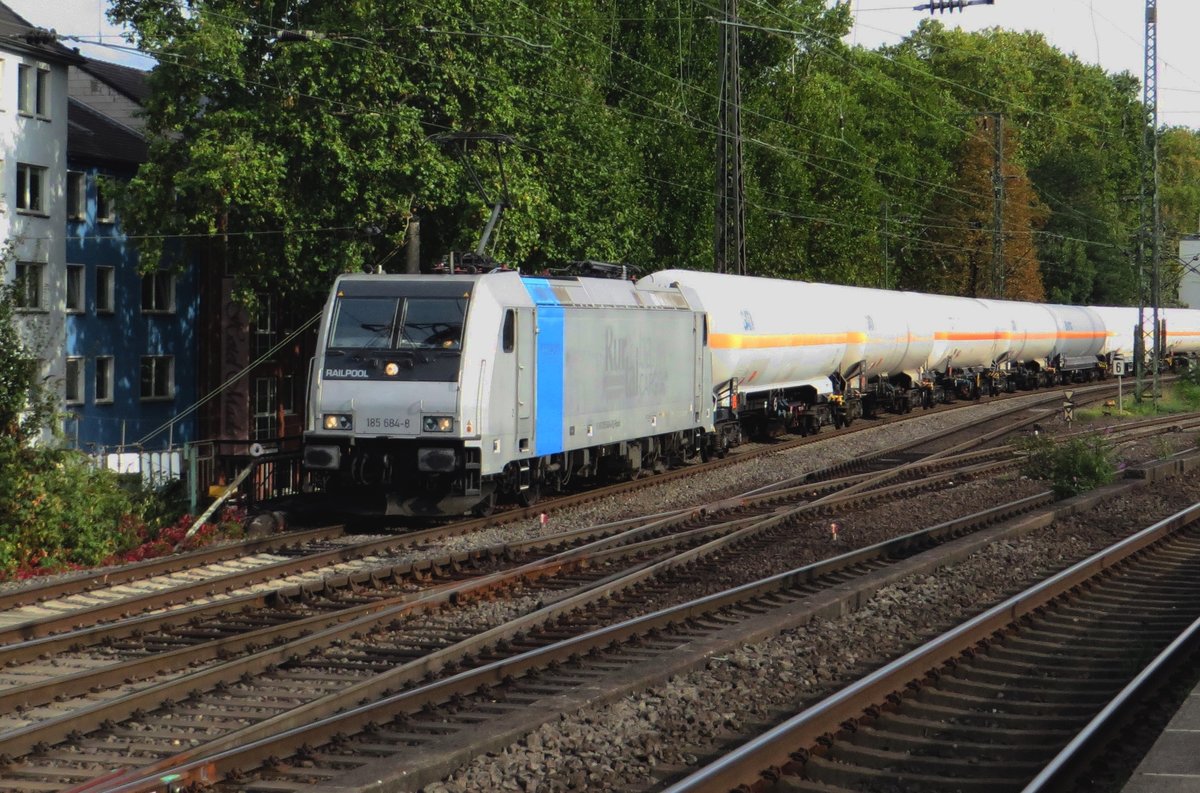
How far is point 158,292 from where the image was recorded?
41031mm

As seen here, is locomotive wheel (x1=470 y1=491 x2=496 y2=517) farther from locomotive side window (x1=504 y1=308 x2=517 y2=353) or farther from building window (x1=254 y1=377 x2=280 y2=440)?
building window (x1=254 y1=377 x2=280 y2=440)

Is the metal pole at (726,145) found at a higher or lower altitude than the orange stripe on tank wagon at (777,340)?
higher

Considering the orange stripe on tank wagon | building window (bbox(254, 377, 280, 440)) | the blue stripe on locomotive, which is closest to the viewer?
the blue stripe on locomotive

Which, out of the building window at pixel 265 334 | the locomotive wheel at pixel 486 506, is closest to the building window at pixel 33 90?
the building window at pixel 265 334

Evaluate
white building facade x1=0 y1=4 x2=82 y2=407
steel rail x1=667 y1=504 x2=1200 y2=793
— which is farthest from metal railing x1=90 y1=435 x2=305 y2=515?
white building facade x1=0 y1=4 x2=82 y2=407

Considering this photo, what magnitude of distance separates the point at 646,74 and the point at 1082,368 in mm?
20227

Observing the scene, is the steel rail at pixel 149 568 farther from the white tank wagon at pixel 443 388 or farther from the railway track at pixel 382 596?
the railway track at pixel 382 596

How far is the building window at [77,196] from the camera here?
3903cm

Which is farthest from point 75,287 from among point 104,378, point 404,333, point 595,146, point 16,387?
point 404,333

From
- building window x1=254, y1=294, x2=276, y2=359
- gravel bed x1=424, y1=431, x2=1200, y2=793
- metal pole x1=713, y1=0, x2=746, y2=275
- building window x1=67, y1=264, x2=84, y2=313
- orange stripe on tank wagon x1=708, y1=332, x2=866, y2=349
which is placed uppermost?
metal pole x1=713, y1=0, x2=746, y2=275

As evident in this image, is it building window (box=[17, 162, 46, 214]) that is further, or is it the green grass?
the green grass

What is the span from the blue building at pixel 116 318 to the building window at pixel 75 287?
28mm

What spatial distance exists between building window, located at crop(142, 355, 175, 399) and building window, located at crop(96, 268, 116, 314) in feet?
6.04

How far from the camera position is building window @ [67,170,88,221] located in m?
39.0
